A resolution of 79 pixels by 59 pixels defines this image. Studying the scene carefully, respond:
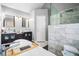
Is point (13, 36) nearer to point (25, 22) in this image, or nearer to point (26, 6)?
point (25, 22)

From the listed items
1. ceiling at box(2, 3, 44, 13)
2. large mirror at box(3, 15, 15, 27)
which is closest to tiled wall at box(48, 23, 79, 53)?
ceiling at box(2, 3, 44, 13)

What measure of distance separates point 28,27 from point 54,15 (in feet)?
1.35

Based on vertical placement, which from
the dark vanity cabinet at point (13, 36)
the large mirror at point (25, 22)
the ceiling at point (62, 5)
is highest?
the ceiling at point (62, 5)

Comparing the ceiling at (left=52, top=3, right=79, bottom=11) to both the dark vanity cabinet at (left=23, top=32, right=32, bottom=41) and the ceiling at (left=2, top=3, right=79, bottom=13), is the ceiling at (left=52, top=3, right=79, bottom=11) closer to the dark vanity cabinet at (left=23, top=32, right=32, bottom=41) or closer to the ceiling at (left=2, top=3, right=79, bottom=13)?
the ceiling at (left=2, top=3, right=79, bottom=13)

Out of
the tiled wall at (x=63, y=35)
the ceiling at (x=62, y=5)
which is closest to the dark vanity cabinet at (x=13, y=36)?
the tiled wall at (x=63, y=35)

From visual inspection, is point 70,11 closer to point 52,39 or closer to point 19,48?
point 52,39

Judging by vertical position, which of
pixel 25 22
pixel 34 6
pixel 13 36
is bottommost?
pixel 13 36

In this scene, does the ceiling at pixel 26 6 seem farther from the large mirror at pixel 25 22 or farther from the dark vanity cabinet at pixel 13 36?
the dark vanity cabinet at pixel 13 36

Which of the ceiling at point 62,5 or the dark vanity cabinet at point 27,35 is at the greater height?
the ceiling at point 62,5

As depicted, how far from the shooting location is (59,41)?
5.56ft

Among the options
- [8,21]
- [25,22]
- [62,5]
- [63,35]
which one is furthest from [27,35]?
[62,5]

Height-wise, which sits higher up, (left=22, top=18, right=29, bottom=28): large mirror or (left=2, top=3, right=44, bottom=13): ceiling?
(left=2, top=3, right=44, bottom=13): ceiling

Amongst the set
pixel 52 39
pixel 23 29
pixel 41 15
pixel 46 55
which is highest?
pixel 41 15

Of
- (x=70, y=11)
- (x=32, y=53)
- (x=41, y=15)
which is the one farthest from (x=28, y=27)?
(x=70, y=11)
